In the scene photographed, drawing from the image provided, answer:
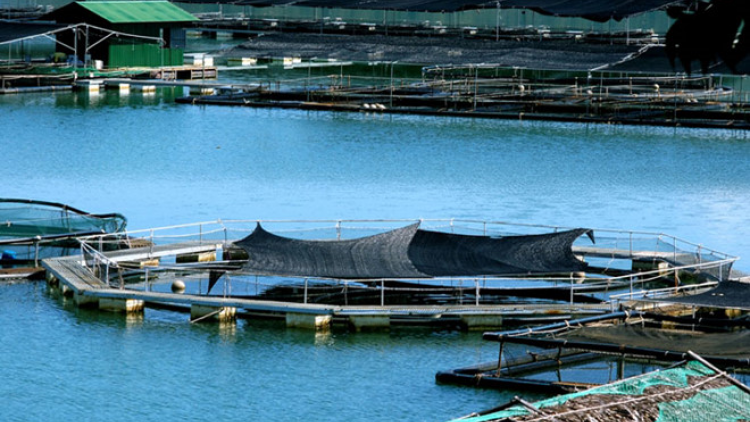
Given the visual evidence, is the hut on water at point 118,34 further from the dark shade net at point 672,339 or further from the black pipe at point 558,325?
the dark shade net at point 672,339

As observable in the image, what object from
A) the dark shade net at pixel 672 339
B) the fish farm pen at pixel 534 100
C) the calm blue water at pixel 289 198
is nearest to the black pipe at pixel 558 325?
the dark shade net at pixel 672 339

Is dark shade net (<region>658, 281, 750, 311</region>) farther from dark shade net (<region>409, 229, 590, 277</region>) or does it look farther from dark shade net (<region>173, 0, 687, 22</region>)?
dark shade net (<region>173, 0, 687, 22</region>)

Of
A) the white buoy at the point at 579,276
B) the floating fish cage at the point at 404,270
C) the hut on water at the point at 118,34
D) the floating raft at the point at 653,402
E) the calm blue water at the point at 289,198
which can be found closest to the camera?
the floating raft at the point at 653,402

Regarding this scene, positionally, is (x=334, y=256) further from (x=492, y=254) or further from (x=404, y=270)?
(x=492, y=254)

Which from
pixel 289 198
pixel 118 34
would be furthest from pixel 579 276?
pixel 118 34

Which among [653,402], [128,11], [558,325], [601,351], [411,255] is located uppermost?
[128,11]

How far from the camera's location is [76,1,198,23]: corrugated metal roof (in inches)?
2562

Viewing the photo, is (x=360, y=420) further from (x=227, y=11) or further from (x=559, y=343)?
(x=227, y=11)

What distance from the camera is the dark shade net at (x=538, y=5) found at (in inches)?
2415

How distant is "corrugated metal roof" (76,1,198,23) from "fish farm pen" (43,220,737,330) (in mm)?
40070

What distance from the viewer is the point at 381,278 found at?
76.8 ft

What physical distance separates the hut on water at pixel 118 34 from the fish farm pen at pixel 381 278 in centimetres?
3903

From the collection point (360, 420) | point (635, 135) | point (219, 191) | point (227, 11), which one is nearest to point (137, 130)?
point (219, 191)

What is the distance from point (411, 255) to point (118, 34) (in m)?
41.4
